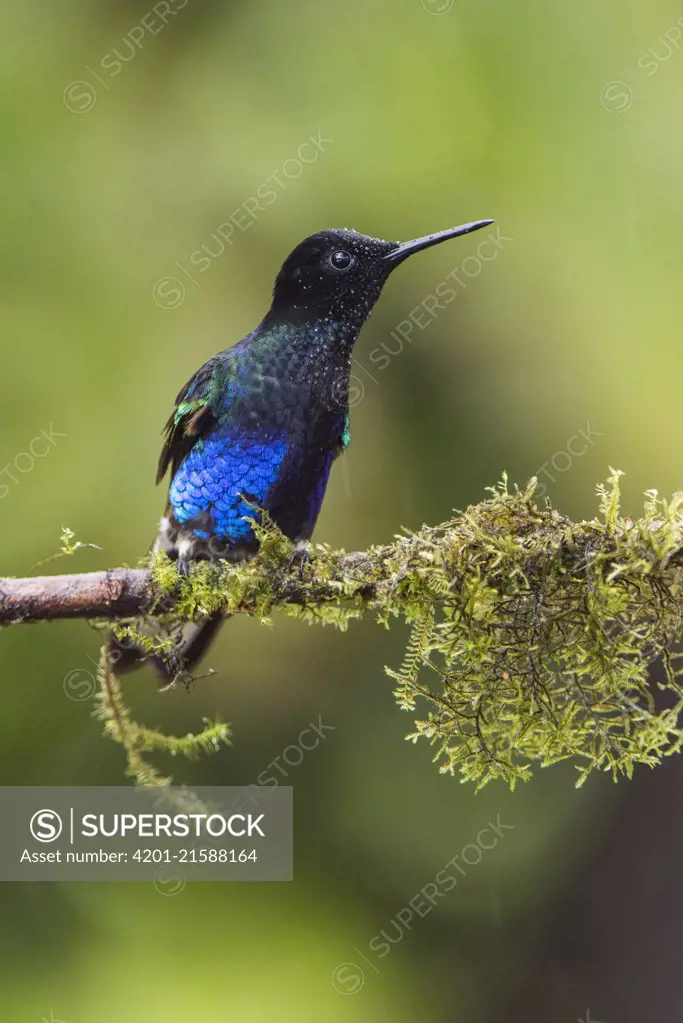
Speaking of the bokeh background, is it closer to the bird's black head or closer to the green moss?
the bird's black head

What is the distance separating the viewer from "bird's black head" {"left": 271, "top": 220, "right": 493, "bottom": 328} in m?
2.32

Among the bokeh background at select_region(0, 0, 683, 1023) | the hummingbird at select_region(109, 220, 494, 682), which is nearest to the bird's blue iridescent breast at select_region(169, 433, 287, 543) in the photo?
the hummingbird at select_region(109, 220, 494, 682)

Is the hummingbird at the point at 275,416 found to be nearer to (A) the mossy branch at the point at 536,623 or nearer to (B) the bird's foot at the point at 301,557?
(B) the bird's foot at the point at 301,557

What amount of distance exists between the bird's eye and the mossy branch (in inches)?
33.9

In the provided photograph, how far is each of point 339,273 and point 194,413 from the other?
496 millimetres

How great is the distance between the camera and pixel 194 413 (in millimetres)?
2328

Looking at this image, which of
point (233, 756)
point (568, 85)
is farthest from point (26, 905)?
point (568, 85)

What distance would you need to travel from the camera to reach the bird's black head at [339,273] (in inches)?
91.4

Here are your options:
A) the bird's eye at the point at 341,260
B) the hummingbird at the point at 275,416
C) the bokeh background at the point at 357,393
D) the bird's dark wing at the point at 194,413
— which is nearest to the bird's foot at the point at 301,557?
the hummingbird at the point at 275,416

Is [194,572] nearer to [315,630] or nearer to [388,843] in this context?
[315,630]

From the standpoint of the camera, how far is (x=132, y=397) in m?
3.59

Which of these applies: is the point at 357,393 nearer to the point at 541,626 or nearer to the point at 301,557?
the point at 301,557

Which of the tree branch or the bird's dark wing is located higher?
the bird's dark wing

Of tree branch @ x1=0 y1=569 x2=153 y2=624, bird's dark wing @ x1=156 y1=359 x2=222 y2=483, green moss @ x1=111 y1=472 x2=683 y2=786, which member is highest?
bird's dark wing @ x1=156 y1=359 x2=222 y2=483
